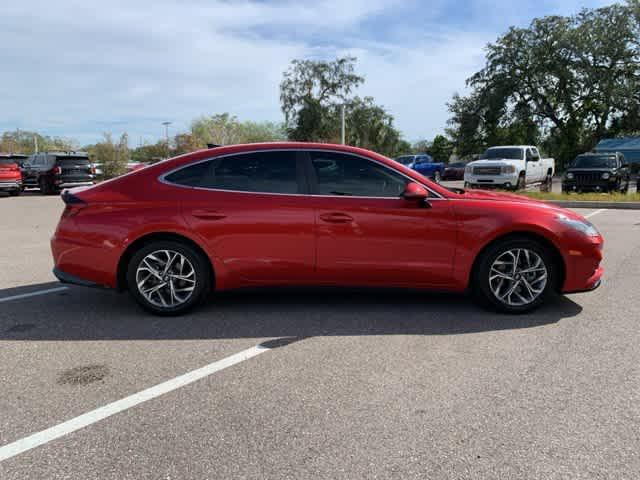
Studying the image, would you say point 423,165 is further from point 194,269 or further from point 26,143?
point 26,143

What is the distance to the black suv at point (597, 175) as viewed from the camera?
1928cm

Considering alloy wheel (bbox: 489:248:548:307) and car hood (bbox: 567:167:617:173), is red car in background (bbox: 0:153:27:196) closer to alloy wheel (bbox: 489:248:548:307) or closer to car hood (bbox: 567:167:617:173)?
car hood (bbox: 567:167:617:173)

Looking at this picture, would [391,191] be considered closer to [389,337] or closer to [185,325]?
[389,337]

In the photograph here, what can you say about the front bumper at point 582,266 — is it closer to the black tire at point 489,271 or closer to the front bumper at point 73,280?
the black tire at point 489,271

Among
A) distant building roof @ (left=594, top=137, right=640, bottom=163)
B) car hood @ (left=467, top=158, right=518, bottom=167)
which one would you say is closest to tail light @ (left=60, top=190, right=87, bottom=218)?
car hood @ (left=467, top=158, right=518, bottom=167)

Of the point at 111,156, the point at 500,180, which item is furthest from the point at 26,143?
the point at 500,180

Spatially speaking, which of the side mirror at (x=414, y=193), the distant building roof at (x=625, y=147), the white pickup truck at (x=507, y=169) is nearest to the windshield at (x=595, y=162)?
the white pickup truck at (x=507, y=169)

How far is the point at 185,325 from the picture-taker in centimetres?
469

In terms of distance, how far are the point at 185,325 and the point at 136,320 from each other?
1.74 feet

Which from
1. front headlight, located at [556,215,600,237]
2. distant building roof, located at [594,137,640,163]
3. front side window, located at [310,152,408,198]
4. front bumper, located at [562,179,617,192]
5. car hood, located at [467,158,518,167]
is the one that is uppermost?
distant building roof, located at [594,137,640,163]

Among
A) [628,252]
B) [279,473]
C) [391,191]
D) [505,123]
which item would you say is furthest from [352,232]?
[505,123]

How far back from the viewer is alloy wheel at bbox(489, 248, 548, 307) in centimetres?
490

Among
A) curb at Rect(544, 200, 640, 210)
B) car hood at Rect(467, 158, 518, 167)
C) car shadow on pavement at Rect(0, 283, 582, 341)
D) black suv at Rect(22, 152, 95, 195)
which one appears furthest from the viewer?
black suv at Rect(22, 152, 95, 195)

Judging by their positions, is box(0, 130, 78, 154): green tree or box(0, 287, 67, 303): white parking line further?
box(0, 130, 78, 154): green tree
